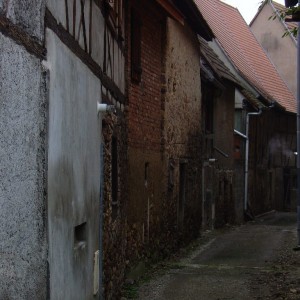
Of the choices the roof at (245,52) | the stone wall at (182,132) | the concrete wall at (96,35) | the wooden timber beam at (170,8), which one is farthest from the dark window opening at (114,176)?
the roof at (245,52)

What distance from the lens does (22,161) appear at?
375cm

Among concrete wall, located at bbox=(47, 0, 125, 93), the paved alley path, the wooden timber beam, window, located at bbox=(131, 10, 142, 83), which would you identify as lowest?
the paved alley path

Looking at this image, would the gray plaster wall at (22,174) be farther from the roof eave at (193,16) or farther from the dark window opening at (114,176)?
the roof eave at (193,16)

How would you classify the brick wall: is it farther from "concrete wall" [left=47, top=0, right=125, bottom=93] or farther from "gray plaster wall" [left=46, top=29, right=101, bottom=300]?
"gray plaster wall" [left=46, top=29, right=101, bottom=300]

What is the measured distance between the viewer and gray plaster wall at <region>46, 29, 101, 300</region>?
4516 millimetres

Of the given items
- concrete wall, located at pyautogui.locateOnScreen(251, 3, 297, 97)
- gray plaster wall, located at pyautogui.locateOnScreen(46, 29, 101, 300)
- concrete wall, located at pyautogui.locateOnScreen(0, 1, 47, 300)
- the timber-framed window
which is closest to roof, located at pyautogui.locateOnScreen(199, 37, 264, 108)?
concrete wall, located at pyautogui.locateOnScreen(251, 3, 297, 97)

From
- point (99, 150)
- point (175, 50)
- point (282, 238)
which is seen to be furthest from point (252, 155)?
point (99, 150)

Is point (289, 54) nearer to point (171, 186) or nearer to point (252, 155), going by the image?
point (252, 155)

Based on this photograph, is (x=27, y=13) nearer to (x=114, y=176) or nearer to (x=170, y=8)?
(x=114, y=176)

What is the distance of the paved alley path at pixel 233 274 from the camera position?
29.7ft

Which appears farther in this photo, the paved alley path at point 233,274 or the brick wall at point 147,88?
the brick wall at point 147,88

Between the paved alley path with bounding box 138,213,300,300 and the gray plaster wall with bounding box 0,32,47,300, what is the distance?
16.3 ft

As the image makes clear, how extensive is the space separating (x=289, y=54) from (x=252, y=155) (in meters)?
8.26

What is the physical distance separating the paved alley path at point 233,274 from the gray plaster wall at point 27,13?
5.40 metres
